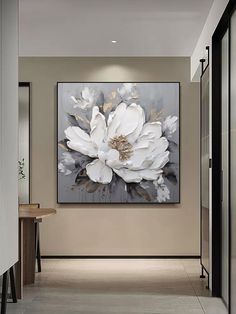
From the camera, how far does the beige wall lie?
845 centimetres

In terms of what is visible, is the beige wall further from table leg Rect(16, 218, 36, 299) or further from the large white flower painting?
table leg Rect(16, 218, 36, 299)

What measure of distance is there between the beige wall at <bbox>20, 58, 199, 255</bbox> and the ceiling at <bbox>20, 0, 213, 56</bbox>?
255 millimetres

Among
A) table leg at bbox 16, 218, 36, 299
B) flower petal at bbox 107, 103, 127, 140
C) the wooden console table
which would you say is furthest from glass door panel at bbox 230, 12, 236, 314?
flower petal at bbox 107, 103, 127, 140

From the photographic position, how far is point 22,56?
8.41 m

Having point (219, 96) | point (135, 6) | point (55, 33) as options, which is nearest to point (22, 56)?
point (55, 33)

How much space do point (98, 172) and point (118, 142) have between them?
0.48m

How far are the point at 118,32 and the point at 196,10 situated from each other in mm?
1239

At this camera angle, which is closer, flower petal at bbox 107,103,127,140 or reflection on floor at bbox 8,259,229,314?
reflection on floor at bbox 8,259,229,314

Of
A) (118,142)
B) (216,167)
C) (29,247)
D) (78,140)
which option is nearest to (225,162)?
(216,167)

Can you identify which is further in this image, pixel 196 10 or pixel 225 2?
pixel 196 10

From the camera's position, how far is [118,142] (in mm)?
8383

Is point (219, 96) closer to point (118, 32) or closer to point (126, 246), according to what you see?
point (118, 32)

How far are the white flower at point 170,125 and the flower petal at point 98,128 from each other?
808 millimetres

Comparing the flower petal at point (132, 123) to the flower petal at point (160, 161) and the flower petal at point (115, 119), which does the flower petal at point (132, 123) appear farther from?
the flower petal at point (160, 161)
